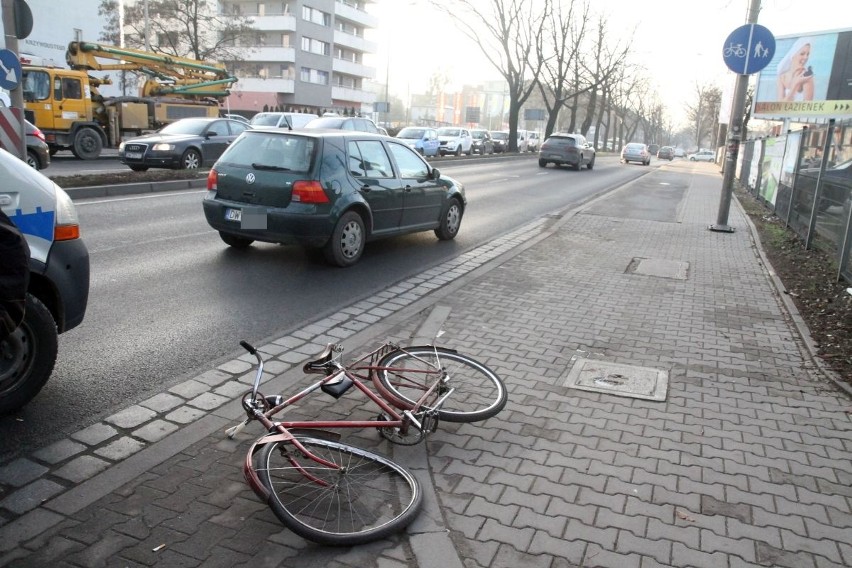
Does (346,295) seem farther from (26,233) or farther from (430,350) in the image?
(26,233)

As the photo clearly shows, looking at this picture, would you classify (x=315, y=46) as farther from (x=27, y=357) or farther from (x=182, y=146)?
(x=27, y=357)

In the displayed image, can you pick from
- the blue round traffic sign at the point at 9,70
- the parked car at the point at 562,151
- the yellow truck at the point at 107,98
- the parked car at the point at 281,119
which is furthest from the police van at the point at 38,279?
the parked car at the point at 562,151

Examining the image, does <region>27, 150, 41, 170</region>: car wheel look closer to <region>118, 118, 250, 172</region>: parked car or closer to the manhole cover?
<region>118, 118, 250, 172</region>: parked car

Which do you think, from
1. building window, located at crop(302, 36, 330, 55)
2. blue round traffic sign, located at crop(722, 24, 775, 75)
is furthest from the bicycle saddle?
building window, located at crop(302, 36, 330, 55)

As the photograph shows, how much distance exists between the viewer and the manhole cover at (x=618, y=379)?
4.88m

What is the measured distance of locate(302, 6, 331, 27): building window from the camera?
7269 cm

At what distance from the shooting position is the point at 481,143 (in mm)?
45594

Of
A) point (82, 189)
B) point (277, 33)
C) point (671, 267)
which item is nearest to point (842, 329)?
point (671, 267)

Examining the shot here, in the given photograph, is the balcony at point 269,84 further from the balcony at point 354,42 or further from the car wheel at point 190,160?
the car wheel at point 190,160

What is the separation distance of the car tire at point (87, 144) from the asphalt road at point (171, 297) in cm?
1134

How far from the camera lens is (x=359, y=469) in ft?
11.0

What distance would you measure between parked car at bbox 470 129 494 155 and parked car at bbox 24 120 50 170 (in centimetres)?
2991

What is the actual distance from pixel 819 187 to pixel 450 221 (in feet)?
17.8

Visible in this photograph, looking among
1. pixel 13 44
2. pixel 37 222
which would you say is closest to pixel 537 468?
pixel 37 222
